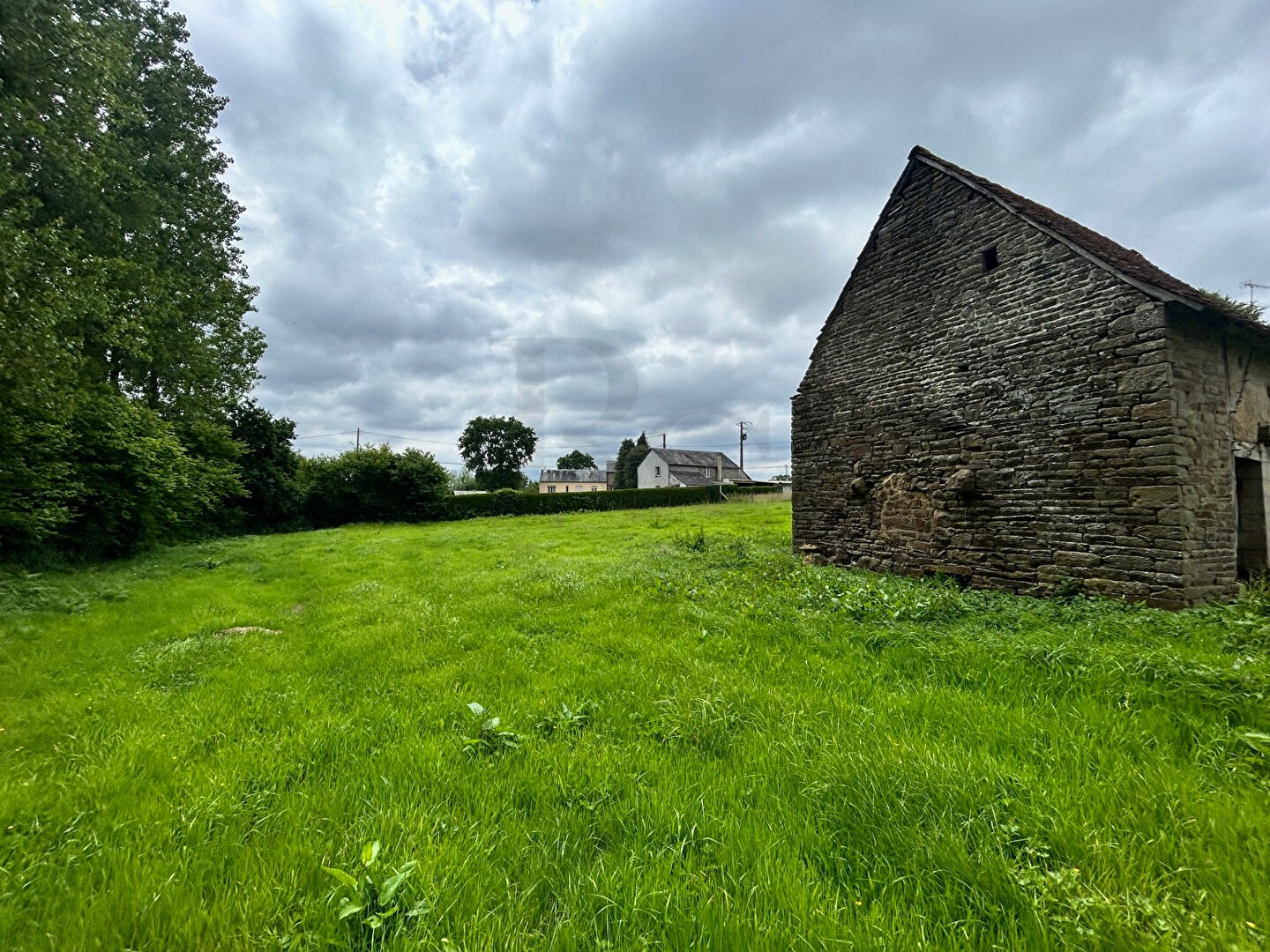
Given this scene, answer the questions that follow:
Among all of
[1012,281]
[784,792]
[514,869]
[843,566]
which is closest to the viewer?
[514,869]

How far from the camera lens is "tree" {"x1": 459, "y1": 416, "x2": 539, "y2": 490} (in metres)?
60.5

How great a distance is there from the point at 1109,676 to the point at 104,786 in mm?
7040

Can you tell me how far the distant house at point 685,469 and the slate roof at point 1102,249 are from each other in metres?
45.4

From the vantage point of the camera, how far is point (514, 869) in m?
2.09

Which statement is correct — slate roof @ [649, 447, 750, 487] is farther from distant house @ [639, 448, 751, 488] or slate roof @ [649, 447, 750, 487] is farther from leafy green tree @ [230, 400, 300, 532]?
leafy green tree @ [230, 400, 300, 532]

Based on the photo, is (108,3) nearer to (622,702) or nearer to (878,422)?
(622,702)

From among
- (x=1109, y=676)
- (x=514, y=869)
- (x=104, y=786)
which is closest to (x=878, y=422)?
(x=1109, y=676)

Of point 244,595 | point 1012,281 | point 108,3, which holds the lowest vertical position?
point 244,595

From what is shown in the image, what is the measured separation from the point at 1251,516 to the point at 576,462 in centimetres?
8277

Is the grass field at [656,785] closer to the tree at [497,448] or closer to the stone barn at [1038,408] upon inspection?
the stone barn at [1038,408]

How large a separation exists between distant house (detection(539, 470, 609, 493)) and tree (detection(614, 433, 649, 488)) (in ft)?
28.6

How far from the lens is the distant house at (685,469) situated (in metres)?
54.8

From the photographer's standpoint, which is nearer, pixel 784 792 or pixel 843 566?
pixel 784 792

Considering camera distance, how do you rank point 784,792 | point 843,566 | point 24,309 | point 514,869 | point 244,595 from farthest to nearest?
1. point 843,566
2. point 244,595
3. point 24,309
4. point 784,792
5. point 514,869
